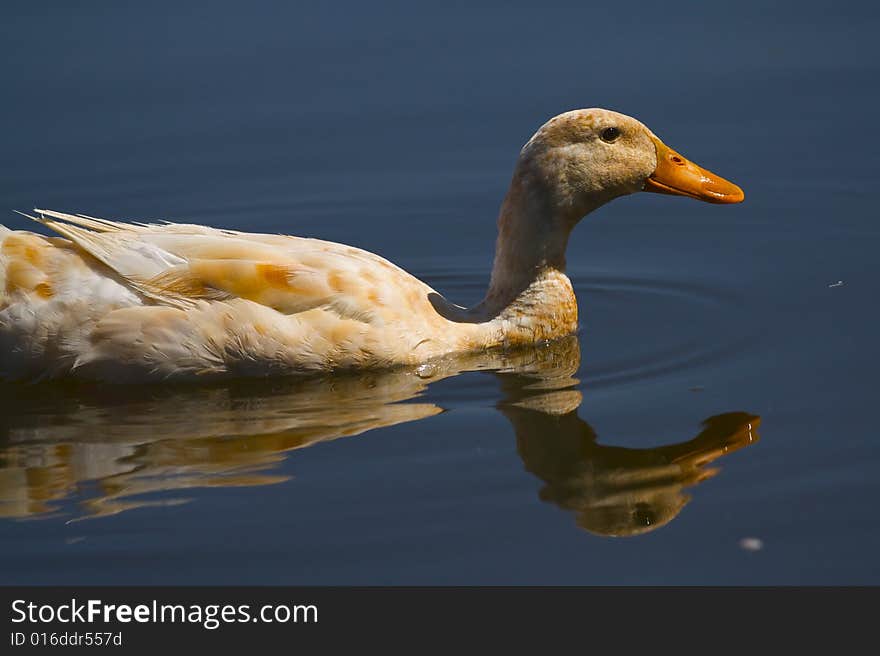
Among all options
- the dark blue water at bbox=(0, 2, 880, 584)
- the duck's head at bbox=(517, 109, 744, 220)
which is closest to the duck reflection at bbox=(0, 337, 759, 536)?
the dark blue water at bbox=(0, 2, 880, 584)

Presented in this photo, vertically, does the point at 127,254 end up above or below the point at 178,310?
above

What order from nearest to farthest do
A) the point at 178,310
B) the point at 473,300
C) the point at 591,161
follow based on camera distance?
the point at 178,310
the point at 591,161
the point at 473,300

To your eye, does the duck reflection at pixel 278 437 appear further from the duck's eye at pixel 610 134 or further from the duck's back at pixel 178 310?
the duck's eye at pixel 610 134

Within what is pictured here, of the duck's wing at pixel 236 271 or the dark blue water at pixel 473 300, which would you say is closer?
the dark blue water at pixel 473 300

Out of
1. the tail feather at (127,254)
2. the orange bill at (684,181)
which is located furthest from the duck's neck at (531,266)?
the tail feather at (127,254)

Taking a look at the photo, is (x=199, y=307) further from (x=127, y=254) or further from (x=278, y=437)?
(x=278, y=437)

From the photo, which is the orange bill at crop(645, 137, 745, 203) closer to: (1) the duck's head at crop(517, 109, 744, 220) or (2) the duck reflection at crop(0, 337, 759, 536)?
(1) the duck's head at crop(517, 109, 744, 220)

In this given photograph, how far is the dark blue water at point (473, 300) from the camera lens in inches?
240

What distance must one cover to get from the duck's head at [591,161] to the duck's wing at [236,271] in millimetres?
1003

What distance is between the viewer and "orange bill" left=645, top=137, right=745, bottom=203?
8.57 meters

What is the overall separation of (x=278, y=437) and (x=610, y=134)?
2.56m

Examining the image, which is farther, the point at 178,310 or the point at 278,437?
the point at 178,310

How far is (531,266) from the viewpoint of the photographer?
8.43 meters

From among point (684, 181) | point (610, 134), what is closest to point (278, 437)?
point (610, 134)
